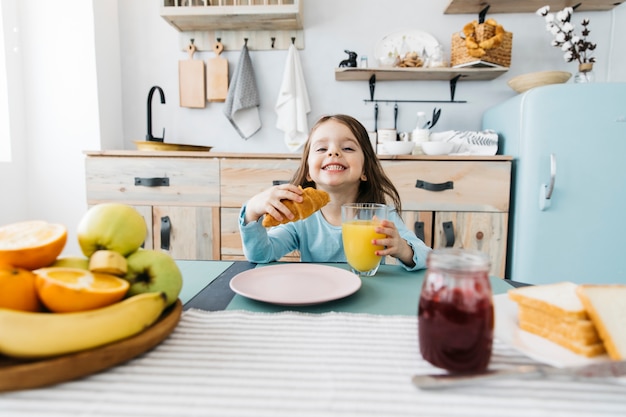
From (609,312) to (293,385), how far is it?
371 millimetres

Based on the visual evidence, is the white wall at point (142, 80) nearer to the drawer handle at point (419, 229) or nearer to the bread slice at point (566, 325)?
the drawer handle at point (419, 229)

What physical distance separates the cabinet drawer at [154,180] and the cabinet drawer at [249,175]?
0.18 feet

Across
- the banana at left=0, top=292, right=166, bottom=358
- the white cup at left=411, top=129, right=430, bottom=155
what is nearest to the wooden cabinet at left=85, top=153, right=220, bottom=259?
the white cup at left=411, top=129, right=430, bottom=155

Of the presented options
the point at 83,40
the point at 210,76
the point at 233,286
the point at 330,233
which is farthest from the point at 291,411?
the point at 83,40

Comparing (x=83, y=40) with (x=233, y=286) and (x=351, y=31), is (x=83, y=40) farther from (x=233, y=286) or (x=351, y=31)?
(x=233, y=286)

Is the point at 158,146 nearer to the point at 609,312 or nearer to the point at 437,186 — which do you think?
the point at 437,186

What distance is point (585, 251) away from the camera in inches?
73.6

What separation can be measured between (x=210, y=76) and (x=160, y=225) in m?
1.09

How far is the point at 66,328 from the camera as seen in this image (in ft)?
1.27

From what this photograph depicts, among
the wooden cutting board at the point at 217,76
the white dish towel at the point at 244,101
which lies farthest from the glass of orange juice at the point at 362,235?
the wooden cutting board at the point at 217,76

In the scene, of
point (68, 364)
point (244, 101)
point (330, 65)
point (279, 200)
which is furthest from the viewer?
point (330, 65)

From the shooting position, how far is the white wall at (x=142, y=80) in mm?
2346

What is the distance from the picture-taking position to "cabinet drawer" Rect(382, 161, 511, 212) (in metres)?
1.96

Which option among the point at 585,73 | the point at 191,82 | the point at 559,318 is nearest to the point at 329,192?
the point at 559,318
